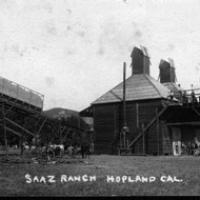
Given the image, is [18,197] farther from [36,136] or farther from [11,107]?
[36,136]

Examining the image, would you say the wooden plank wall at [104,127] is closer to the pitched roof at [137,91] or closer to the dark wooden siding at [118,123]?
the dark wooden siding at [118,123]

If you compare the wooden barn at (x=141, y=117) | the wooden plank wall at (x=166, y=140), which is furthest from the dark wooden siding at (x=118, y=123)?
the wooden plank wall at (x=166, y=140)

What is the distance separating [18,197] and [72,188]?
157 centimetres

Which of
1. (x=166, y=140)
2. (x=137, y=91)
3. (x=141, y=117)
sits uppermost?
(x=137, y=91)

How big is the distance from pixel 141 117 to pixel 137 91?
286 cm

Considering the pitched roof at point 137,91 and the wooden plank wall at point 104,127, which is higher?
the pitched roof at point 137,91

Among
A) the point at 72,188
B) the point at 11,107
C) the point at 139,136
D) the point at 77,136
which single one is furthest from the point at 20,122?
the point at 72,188

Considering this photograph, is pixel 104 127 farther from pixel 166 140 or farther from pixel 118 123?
pixel 166 140

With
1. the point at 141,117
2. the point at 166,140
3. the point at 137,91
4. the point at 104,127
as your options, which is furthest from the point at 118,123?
the point at 166,140

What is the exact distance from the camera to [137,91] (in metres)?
36.8

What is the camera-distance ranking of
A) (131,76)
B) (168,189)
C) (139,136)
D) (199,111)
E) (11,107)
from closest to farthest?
(168,189), (11,107), (199,111), (139,136), (131,76)

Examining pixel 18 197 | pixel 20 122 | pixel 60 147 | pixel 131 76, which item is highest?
pixel 131 76

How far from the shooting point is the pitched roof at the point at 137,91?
3547cm

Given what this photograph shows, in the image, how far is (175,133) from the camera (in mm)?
35781
